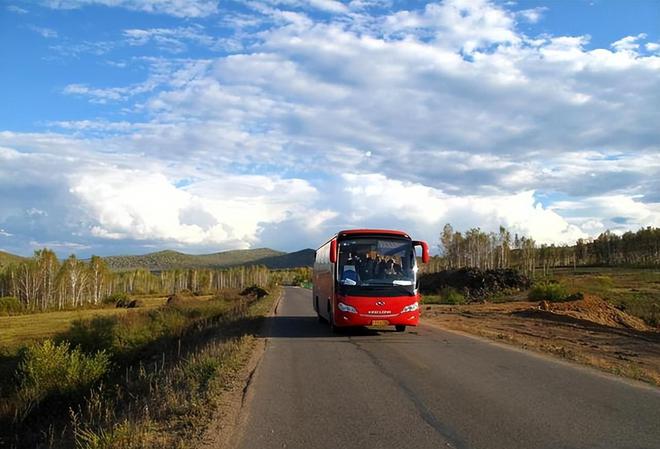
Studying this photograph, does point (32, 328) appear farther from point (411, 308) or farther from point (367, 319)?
A: point (411, 308)

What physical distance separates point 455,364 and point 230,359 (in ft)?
16.0

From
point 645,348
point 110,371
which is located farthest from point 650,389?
point 110,371

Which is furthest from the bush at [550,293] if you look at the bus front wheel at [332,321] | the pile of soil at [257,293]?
the pile of soil at [257,293]

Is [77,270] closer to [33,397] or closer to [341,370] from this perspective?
[33,397]

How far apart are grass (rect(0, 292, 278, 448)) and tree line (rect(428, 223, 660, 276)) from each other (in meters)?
67.9

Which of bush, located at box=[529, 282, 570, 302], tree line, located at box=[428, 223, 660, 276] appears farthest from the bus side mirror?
tree line, located at box=[428, 223, 660, 276]

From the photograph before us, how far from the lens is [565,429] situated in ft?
22.5

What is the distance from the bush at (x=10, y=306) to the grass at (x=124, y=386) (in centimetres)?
6167

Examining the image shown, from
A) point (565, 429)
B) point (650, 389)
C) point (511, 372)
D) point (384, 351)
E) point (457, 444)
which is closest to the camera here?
point (457, 444)

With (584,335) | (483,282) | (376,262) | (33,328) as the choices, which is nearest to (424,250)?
(376,262)

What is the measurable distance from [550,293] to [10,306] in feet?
288

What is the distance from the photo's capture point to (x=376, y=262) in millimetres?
16891

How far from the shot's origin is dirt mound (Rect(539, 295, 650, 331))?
2564 centimetres

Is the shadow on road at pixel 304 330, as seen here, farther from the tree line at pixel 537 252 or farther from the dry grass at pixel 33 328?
the tree line at pixel 537 252
